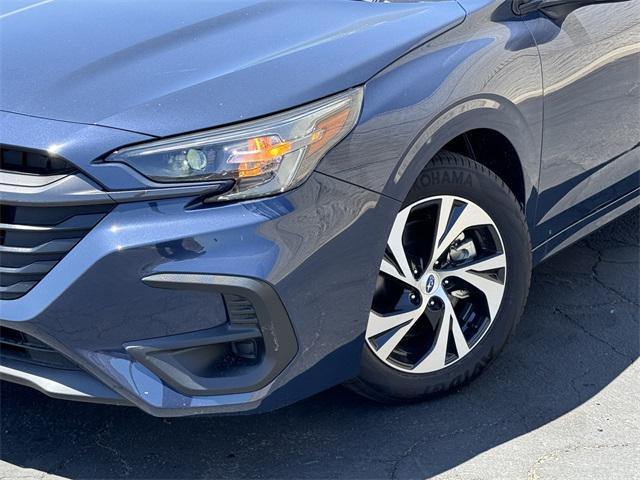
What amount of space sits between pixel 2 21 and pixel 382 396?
1627 millimetres

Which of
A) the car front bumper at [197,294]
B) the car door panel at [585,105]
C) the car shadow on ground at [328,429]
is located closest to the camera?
the car front bumper at [197,294]

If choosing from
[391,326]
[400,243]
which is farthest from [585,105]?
[391,326]

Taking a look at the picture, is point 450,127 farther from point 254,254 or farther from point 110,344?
point 110,344

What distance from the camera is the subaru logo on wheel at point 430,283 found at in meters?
3.00

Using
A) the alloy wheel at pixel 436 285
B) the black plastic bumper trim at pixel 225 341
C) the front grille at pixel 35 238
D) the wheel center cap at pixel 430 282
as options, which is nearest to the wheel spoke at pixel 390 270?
the alloy wheel at pixel 436 285

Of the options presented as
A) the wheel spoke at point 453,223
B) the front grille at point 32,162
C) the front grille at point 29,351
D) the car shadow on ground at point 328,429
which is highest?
the front grille at point 32,162

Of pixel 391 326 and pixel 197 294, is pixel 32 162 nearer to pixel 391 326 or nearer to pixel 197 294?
pixel 197 294

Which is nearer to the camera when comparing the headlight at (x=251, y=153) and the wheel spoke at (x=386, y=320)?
the headlight at (x=251, y=153)

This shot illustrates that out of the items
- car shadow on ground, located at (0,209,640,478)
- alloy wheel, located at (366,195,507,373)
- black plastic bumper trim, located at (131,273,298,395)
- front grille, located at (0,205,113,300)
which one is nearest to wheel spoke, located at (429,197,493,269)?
alloy wheel, located at (366,195,507,373)

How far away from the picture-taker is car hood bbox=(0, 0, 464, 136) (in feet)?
8.16

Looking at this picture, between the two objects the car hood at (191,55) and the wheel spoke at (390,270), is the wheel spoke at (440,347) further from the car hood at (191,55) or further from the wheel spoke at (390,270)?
the car hood at (191,55)

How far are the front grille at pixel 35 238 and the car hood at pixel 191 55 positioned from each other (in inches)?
9.2

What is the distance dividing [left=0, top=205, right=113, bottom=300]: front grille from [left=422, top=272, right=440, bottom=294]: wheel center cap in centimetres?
103

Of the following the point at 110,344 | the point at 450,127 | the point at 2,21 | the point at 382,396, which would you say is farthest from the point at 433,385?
the point at 2,21
